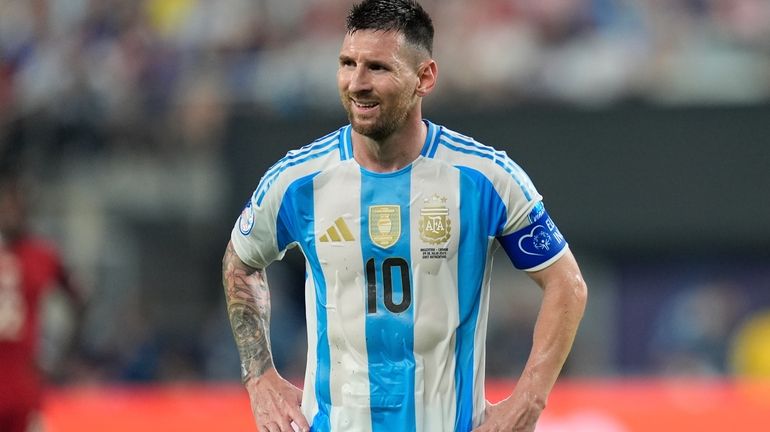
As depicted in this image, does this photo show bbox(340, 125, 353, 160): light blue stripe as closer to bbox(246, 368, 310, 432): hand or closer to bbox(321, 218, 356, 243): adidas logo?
bbox(321, 218, 356, 243): adidas logo

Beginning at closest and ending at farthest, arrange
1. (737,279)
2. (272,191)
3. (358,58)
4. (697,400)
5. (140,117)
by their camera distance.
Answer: (358,58) < (272,191) < (697,400) < (140,117) < (737,279)

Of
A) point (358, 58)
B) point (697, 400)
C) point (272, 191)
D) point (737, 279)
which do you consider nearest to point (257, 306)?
point (272, 191)

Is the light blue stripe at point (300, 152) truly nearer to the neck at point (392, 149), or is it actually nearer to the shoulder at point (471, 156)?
the neck at point (392, 149)

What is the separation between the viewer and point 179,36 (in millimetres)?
14172

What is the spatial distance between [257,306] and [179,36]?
9.50 m

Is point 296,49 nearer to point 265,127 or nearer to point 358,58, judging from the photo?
point 265,127

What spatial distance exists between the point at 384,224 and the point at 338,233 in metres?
0.15

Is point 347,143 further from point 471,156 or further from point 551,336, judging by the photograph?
point 551,336

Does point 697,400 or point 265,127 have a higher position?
point 265,127

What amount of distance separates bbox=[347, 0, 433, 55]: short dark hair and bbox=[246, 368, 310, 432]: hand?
3.90 feet

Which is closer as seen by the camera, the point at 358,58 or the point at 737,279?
the point at 358,58

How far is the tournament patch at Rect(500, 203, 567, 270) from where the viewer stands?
4.63 metres

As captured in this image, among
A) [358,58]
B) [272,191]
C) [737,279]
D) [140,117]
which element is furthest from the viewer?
[737,279]

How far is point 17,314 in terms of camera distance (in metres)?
8.00
